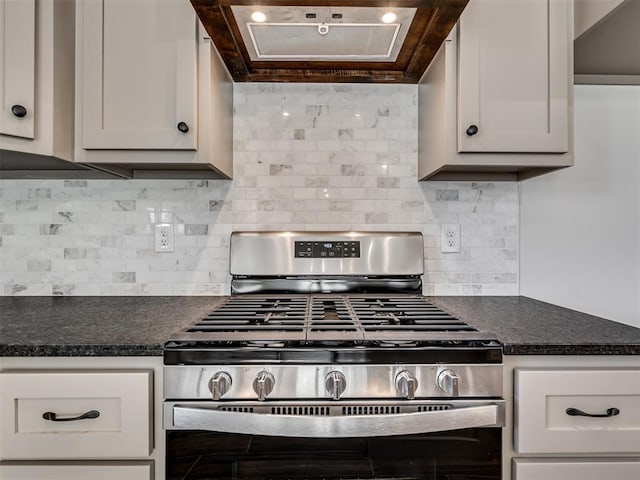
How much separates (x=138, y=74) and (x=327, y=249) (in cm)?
94

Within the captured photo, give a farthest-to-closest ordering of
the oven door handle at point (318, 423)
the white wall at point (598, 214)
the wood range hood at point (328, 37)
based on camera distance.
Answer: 1. the white wall at point (598, 214)
2. the wood range hood at point (328, 37)
3. the oven door handle at point (318, 423)

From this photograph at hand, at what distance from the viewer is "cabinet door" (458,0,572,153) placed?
137cm

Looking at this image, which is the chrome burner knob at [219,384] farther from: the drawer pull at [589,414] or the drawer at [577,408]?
the drawer pull at [589,414]

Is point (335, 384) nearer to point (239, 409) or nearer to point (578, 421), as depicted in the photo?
point (239, 409)

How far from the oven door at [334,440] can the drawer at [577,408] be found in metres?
0.08

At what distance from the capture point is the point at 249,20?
4.03ft

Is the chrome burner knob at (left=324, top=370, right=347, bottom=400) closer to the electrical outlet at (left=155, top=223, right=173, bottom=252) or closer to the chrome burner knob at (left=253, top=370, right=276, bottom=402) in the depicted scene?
the chrome burner knob at (left=253, top=370, right=276, bottom=402)

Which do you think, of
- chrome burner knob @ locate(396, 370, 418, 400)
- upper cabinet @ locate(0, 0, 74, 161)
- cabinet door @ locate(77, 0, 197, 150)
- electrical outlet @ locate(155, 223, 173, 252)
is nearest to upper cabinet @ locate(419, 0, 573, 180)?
chrome burner knob @ locate(396, 370, 418, 400)

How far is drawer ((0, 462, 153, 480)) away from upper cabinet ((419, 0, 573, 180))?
133cm

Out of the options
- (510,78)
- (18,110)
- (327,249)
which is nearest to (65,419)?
(18,110)

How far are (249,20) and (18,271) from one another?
55.5 inches

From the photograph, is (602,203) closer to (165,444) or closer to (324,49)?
(324,49)

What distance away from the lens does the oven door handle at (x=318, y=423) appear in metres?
0.94

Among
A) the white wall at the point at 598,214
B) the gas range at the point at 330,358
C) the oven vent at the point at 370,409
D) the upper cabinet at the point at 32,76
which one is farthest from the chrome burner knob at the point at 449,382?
the upper cabinet at the point at 32,76
